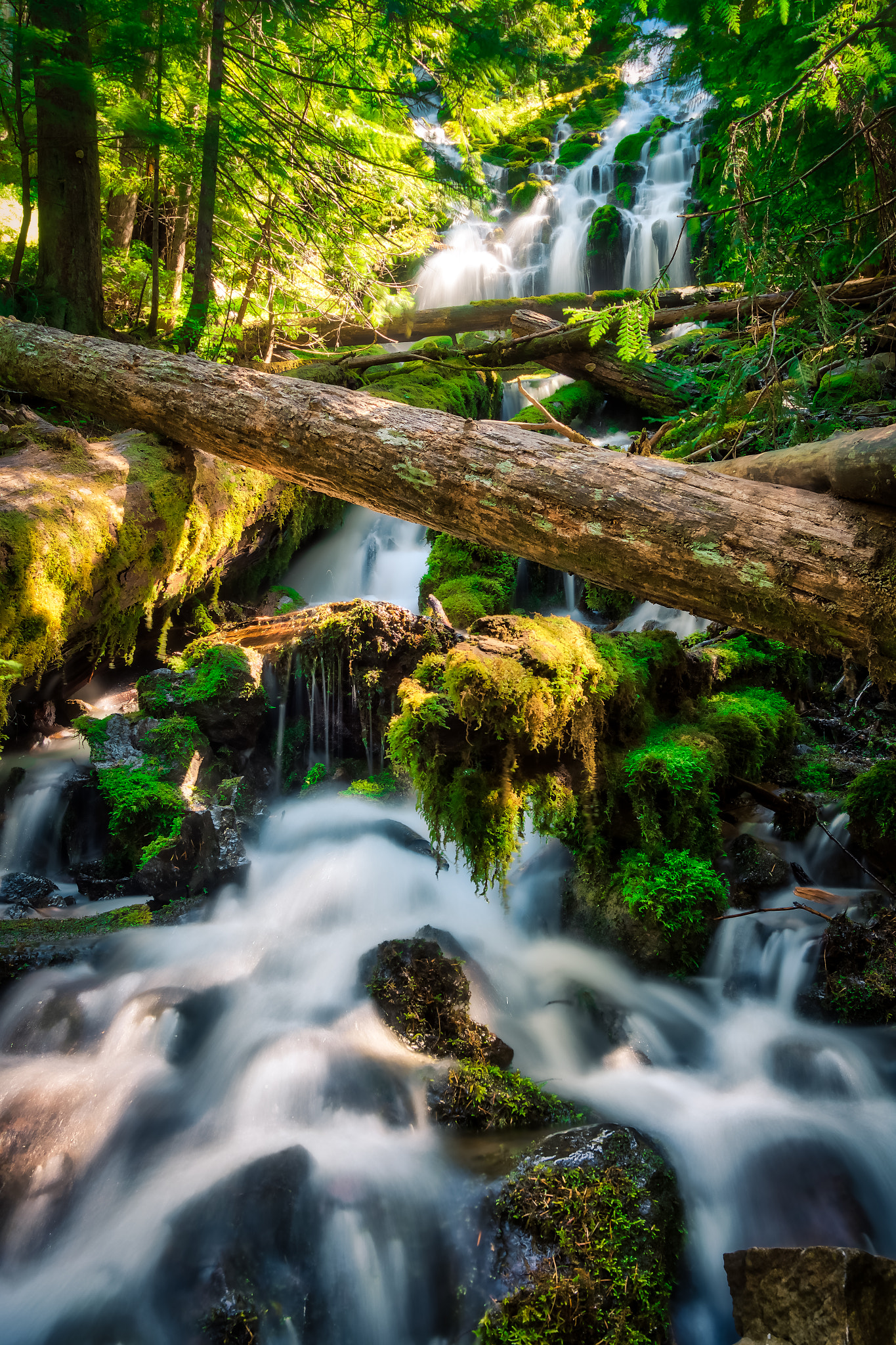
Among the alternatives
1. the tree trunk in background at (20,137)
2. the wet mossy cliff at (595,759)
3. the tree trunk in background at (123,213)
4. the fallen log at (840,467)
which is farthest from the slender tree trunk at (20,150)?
the fallen log at (840,467)

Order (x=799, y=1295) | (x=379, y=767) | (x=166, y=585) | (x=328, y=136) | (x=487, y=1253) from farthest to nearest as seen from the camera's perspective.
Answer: (x=379, y=767) < (x=328, y=136) < (x=166, y=585) < (x=487, y=1253) < (x=799, y=1295)

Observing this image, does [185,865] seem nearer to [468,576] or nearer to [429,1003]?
[429,1003]

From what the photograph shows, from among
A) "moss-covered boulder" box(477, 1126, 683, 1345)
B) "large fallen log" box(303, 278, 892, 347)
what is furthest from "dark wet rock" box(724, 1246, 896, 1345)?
"large fallen log" box(303, 278, 892, 347)

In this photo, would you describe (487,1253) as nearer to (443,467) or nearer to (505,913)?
(505,913)

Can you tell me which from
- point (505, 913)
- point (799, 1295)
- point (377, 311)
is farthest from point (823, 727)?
point (377, 311)

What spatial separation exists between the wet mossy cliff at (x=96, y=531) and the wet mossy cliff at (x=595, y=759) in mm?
2382

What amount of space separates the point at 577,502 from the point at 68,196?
6.89 meters

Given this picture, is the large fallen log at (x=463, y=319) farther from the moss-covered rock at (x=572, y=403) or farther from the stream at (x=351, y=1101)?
the stream at (x=351, y=1101)

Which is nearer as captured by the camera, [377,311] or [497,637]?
[497,637]

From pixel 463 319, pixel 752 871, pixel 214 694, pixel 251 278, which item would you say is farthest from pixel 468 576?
pixel 463 319

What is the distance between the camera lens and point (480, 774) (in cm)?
379

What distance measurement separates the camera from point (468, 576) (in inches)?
339

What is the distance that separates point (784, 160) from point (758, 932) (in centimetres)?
526

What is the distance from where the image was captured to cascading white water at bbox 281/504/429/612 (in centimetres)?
1030
